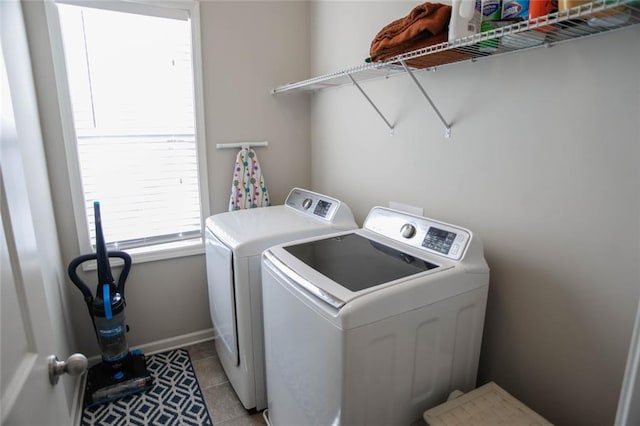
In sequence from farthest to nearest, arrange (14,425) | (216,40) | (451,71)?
(216,40) < (451,71) < (14,425)

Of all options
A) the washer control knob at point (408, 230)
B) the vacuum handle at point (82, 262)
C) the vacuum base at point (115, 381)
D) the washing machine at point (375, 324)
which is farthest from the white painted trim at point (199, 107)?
the washer control knob at point (408, 230)

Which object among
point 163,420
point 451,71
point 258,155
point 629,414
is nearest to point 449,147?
point 451,71

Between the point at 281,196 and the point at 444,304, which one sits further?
the point at 281,196

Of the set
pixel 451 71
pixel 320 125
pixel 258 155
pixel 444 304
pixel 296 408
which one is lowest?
pixel 296 408

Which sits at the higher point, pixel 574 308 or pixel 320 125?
pixel 320 125

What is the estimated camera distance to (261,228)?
75.4 inches

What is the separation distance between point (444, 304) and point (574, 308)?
16.9 inches

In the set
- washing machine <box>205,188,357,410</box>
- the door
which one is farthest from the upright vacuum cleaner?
the door

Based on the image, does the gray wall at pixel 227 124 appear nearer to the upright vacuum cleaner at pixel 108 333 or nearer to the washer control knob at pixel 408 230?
the upright vacuum cleaner at pixel 108 333

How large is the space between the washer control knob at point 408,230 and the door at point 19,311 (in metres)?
1.27

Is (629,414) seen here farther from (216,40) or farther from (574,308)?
(216,40)

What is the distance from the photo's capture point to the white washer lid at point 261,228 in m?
1.74

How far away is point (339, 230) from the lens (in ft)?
6.41

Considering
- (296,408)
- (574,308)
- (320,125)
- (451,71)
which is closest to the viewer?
(574,308)
